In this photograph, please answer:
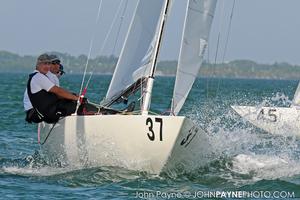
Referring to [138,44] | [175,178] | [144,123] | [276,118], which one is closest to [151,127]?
[144,123]

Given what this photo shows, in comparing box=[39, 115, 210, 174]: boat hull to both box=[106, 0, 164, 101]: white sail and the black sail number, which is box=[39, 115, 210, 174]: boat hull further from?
the black sail number

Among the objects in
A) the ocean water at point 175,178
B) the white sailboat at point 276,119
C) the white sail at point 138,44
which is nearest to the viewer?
the ocean water at point 175,178

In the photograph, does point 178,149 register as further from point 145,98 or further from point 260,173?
point 260,173

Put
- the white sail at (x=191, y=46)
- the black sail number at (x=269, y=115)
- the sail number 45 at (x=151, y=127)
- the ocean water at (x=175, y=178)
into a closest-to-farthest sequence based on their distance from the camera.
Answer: the ocean water at (x=175, y=178)
the sail number 45 at (x=151, y=127)
the white sail at (x=191, y=46)
the black sail number at (x=269, y=115)

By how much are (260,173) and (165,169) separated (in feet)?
4.12

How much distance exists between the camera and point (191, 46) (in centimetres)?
939

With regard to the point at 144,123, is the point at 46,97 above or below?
above

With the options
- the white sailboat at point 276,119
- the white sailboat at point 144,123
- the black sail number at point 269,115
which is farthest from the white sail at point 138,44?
the black sail number at point 269,115

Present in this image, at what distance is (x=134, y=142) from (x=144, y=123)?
269 mm

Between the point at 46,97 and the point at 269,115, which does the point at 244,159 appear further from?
the point at 269,115

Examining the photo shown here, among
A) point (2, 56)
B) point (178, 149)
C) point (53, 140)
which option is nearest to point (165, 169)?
point (178, 149)

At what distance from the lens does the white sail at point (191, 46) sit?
30.5ft

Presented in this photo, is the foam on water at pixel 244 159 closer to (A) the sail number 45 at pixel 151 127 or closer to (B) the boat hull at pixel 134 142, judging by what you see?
(B) the boat hull at pixel 134 142

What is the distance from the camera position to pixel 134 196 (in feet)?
26.2
